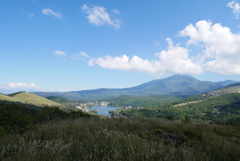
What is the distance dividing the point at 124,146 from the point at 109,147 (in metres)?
0.43

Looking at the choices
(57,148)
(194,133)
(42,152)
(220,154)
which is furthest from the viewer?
(194,133)

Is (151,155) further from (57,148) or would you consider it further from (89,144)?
(57,148)

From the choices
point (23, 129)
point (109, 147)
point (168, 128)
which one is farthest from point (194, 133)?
point (23, 129)

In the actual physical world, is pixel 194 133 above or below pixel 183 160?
below

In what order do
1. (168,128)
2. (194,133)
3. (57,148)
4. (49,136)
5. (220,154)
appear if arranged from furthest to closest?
(168,128)
(194,133)
(49,136)
(220,154)
(57,148)

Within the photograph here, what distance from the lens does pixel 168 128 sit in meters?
8.00

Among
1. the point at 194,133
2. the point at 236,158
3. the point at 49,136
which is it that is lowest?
the point at 194,133

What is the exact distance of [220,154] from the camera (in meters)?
4.01

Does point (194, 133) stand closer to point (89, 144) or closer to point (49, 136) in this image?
point (89, 144)

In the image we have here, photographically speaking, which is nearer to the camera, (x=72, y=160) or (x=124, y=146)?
(x=72, y=160)

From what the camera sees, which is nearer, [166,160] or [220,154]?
[166,160]

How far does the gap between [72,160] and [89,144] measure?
0.96 m

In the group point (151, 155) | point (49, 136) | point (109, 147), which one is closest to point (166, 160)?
point (151, 155)

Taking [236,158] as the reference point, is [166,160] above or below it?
above
